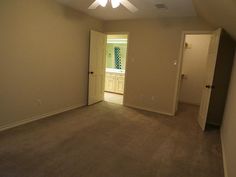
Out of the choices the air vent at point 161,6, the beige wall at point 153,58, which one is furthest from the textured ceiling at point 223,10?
the beige wall at point 153,58

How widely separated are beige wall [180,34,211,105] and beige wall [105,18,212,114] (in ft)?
5.37

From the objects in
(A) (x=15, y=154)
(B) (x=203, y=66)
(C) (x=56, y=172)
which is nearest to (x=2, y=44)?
(A) (x=15, y=154)

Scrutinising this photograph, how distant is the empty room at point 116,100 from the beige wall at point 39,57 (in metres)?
0.02

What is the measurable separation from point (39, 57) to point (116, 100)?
9.46ft

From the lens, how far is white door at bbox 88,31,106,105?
Answer: 457 cm

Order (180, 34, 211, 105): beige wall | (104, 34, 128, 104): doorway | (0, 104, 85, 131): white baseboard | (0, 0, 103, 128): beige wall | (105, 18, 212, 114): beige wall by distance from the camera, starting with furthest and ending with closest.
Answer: (104, 34, 128, 104): doorway < (180, 34, 211, 105): beige wall < (105, 18, 212, 114): beige wall < (0, 104, 85, 131): white baseboard < (0, 0, 103, 128): beige wall

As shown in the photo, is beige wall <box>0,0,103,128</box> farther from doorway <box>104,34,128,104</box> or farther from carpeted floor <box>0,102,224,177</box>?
doorway <box>104,34,128,104</box>

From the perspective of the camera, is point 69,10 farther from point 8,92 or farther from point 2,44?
point 8,92

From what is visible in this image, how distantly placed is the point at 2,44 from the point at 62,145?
6.25ft

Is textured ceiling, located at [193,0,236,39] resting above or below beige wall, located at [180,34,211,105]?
above

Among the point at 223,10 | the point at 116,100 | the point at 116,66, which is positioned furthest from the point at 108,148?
the point at 116,66

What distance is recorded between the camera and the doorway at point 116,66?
6273 millimetres

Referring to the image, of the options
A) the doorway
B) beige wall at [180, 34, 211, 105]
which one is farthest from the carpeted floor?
the doorway

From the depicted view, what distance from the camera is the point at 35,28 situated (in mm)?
3105
